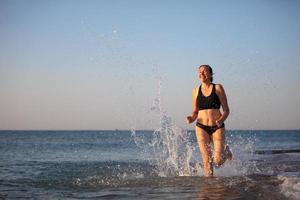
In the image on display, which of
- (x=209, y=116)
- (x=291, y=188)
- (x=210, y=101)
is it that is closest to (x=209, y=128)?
(x=209, y=116)

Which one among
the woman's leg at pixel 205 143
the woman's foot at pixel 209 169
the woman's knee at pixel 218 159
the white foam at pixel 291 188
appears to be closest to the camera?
the white foam at pixel 291 188

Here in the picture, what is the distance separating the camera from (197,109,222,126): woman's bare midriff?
8.09 m

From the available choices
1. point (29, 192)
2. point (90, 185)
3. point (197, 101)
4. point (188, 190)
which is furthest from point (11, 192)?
point (197, 101)

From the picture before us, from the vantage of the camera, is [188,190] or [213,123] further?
[213,123]

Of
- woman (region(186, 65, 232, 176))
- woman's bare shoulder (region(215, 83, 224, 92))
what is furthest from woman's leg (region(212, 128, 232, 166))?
woman's bare shoulder (region(215, 83, 224, 92))

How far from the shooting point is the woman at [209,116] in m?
8.03

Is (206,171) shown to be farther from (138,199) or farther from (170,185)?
(138,199)

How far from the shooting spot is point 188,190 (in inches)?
289

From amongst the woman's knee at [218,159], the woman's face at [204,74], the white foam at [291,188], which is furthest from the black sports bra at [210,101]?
the white foam at [291,188]

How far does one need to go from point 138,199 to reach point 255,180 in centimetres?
300

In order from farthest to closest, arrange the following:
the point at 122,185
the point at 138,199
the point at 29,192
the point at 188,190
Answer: the point at 122,185 → the point at 29,192 → the point at 188,190 → the point at 138,199

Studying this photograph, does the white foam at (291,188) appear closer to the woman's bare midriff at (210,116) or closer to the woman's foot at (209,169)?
the woman's foot at (209,169)

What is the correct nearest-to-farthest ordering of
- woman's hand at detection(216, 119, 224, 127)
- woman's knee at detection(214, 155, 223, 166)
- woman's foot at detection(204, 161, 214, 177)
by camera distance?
woman's hand at detection(216, 119, 224, 127) → woman's knee at detection(214, 155, 223, 166) → woman's foot at detection(204, 161, 214, 177)

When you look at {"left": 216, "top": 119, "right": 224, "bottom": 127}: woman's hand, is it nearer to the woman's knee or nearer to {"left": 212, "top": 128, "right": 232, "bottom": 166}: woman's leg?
{"left": 212, "top": 128, "right": 232, "bottom": 166}: woman's leg
